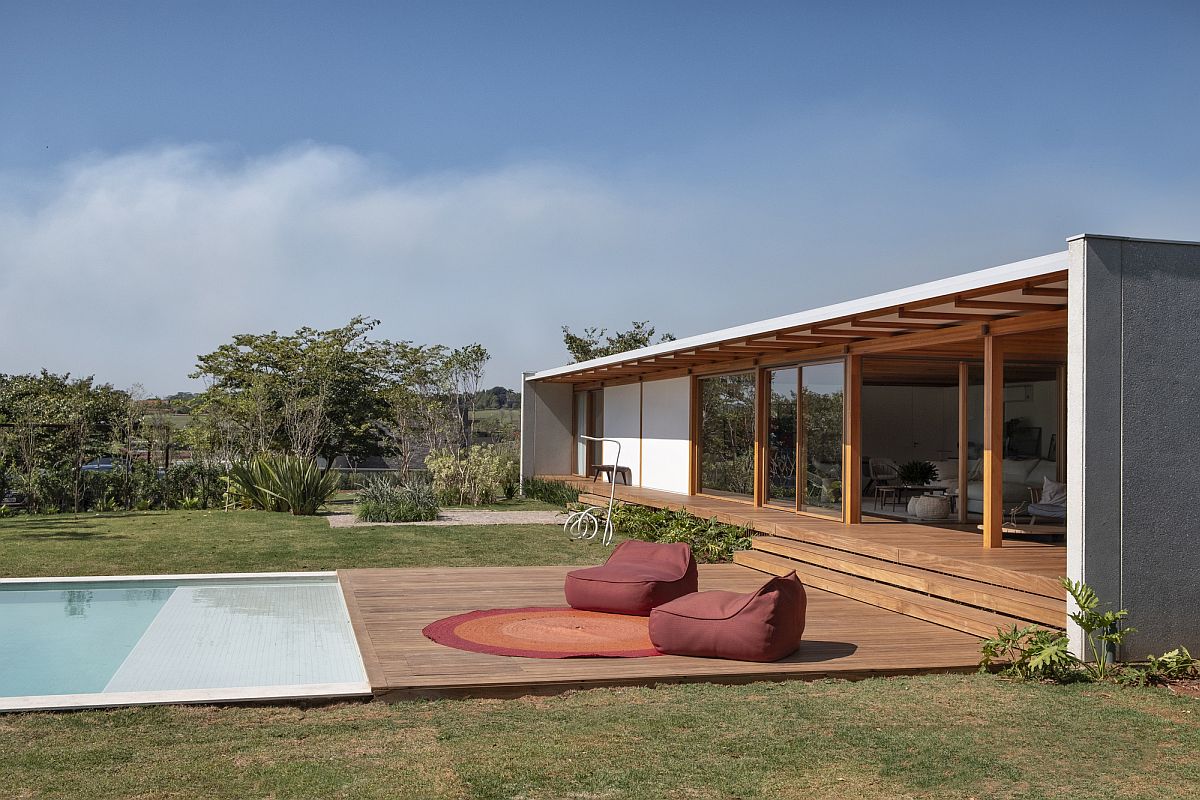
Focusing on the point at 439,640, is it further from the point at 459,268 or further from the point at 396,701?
the point at 459,268

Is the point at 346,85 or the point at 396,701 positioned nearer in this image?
the point at 396,701

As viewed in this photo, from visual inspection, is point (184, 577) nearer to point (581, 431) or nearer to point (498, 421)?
point (581, 431)

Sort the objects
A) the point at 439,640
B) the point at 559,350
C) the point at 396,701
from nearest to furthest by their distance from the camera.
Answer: the point at 396,701, the point at 439,640, the point at 559,350

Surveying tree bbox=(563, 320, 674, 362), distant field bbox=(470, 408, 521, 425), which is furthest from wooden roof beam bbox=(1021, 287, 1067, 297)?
tree bbox=(563, 320, 674, 362)

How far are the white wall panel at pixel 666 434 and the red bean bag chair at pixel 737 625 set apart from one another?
33.2ft

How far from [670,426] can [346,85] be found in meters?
8.08

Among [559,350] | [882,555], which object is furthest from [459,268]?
[882,555]

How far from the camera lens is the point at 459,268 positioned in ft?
101

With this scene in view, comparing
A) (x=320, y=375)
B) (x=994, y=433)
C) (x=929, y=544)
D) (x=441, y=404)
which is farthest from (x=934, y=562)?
(x=320, y=375)

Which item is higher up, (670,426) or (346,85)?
(346,85)

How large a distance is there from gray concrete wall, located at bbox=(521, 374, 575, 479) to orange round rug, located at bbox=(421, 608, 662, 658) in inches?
592

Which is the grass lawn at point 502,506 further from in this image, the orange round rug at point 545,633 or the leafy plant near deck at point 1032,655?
the leafy plant near deck at point 1032,655

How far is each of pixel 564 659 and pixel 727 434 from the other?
30.8ft

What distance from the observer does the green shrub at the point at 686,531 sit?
466 inches
